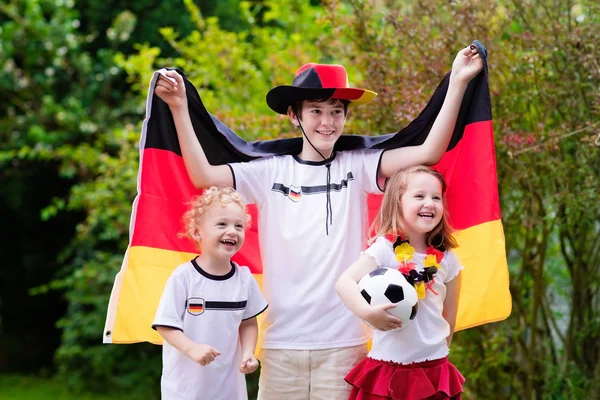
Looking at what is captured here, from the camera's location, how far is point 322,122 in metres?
3.15

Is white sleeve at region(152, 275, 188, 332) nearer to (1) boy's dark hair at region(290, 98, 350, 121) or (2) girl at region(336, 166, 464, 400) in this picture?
(2) girl at region(336, 166, 464, 400)

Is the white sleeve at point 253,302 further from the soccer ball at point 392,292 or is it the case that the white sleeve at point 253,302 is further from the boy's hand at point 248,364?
the soccer ball at point 392,292

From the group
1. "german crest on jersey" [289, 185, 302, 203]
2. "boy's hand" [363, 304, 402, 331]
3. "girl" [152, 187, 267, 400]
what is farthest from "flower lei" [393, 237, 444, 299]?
"girl" [152, 187, 267, 400]

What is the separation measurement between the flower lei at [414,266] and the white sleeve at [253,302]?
54cm

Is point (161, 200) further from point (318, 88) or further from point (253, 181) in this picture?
point (318, 88)

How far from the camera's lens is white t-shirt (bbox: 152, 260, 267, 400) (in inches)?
115

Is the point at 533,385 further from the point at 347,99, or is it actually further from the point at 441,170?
the point at 347,99

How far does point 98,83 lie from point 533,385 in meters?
4.78

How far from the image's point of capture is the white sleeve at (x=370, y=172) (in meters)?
3.22

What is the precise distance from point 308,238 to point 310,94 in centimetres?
56

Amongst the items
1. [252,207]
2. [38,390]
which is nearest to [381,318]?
[252,207]

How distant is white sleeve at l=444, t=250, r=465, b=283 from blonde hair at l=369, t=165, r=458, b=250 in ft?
0.12

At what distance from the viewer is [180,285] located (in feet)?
9.67

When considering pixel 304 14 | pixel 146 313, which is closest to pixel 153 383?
pixel 304 14
